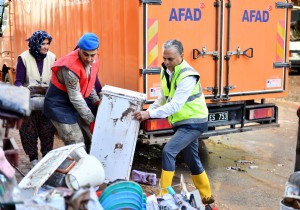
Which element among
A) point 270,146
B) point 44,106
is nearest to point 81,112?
point 44,106

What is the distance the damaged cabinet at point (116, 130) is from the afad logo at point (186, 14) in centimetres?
134

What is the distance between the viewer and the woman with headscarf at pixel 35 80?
5.41 metres

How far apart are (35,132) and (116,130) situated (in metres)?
1.43

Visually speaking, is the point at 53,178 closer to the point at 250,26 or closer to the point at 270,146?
the point at 250,26

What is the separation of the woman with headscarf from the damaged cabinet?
3.45 feet

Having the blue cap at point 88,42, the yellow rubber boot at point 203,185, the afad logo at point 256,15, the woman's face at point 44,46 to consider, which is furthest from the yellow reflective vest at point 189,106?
the afad logo at point 256,15

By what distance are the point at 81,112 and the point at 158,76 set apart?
1193mm

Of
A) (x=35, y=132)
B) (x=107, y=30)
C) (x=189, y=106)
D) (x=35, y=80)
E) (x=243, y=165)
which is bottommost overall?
(x=243, y=165)

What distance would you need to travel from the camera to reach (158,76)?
546 cm

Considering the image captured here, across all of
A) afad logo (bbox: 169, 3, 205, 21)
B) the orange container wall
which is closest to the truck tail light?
afad logo (bbox: 169, 3, 205, 21)

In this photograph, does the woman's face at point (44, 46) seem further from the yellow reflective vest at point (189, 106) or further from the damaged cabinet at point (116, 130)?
the yellow reflective vest at point (189, 106)

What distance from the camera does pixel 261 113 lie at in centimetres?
646

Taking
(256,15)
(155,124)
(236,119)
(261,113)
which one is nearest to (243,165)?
(236,119)

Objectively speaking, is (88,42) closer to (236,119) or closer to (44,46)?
(44,46)
